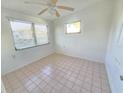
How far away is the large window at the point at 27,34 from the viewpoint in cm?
261

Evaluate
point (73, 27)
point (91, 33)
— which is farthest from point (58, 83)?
point (73, 27)

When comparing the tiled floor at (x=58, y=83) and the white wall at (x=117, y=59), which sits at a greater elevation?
the white wall at (x=117, y=59)

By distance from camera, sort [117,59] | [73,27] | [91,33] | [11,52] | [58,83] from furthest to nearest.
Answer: [73,27], [91,33], [11,52], [58,83], [117,59]

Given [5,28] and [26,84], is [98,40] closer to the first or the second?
[26,84]

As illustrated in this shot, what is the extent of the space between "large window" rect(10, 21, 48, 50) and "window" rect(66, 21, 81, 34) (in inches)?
51.7

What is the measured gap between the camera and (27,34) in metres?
3.02

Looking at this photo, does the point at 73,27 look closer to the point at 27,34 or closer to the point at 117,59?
the point at 27,34

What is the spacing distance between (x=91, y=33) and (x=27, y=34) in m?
2.84

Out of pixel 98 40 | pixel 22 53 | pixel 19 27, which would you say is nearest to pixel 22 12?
pixel 19 27

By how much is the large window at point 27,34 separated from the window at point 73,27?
51.7 inches

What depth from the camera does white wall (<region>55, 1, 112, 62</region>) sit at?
256 centimetres

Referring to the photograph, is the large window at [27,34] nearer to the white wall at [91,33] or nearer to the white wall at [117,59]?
the white wall at [91,33]

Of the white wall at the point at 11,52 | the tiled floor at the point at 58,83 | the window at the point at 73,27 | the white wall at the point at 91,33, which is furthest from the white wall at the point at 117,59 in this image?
the white wall at the point at 11,52

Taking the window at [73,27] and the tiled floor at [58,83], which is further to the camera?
the window at [73,27]
